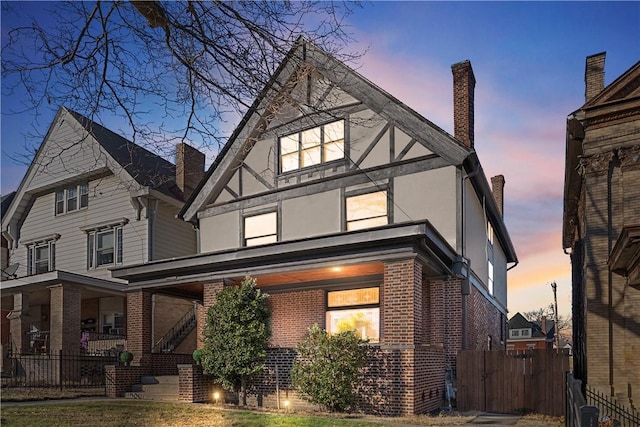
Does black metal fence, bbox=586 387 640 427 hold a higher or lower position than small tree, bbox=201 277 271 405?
lower

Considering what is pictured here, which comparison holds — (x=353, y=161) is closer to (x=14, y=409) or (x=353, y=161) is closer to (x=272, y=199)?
(x=272, y=199)

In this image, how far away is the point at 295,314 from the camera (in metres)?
17.8

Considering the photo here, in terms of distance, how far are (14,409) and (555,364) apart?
1270 cm

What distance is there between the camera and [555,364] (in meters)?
14.1

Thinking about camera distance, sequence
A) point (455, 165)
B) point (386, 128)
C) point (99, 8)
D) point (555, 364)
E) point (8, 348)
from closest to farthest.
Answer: point (99, 8), point (555, 364), point (455, 165), point (386, 128), point (8, 348)

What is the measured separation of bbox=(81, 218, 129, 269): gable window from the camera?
23.9 meters

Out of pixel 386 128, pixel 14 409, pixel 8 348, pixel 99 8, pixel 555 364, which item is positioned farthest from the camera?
pixel 8 348

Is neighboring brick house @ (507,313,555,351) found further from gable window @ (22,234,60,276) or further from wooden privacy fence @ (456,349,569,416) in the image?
wooden privacy fence @ (456,349,569,416)

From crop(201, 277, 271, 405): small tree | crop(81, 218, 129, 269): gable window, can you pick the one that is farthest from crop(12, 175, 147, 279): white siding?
crop(201, 277, 271, 405): small tree

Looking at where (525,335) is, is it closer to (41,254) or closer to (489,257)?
(489,257)

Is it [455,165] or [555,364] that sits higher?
[455,165]

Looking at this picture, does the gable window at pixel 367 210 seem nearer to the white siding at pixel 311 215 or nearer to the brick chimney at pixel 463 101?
the white siding at pixel 311 215

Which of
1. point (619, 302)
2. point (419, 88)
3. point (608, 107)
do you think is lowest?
point (619, 302)

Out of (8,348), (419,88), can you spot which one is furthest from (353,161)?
(8,348)
